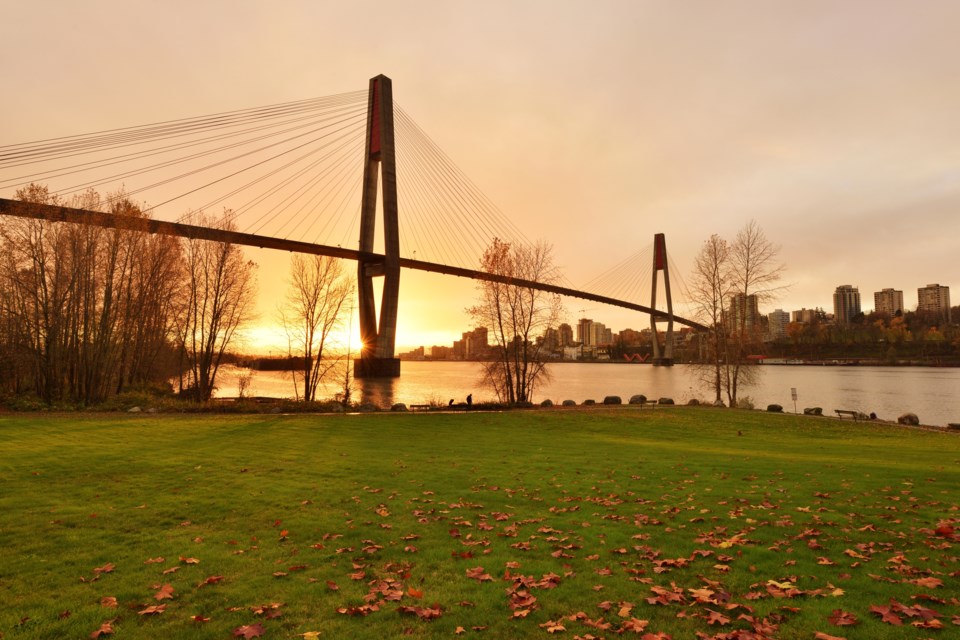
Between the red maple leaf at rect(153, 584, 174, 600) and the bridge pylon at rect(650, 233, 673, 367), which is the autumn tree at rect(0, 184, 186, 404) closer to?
the red maple leaf at rect(153, 584, 174, 600)

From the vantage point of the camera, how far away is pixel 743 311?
3183 centimetres

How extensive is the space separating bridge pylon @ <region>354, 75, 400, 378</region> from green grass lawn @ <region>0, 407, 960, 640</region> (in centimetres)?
3966

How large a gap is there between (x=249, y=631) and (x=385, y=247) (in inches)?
1991

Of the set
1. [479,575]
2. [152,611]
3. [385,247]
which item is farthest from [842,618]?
[385,247]

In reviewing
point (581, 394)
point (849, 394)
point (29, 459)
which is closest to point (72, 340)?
point (29, 459)

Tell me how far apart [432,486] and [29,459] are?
9.63 meters

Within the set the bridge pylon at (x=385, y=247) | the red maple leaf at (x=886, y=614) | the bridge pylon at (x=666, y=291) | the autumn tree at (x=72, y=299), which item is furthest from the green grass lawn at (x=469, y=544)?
the bridge pylon at (x=666, y=291)

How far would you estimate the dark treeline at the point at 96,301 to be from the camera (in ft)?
88.5

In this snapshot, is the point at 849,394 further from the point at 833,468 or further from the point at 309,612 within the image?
the point at 309,612

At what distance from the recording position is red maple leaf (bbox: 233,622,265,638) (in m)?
4.34

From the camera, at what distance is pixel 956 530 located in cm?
658

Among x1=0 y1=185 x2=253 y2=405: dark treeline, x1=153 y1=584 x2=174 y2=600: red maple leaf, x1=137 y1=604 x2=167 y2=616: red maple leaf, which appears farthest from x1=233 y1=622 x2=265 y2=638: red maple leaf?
x1=0 y1=185 x2=253 y2=405: dark treeline

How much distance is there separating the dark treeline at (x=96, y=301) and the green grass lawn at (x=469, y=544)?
17616mm

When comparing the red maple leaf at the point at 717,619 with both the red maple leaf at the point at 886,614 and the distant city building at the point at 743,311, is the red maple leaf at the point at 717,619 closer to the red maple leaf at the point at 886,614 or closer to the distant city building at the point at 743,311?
the red maple leaf at the point at 886,614
